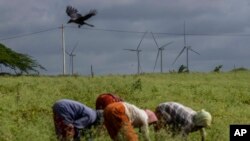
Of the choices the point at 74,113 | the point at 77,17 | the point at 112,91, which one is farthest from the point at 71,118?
the point at 77,17

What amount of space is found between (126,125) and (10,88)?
12495mm

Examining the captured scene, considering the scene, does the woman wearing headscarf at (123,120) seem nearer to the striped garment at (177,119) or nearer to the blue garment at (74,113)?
the blue garment at (74,113)

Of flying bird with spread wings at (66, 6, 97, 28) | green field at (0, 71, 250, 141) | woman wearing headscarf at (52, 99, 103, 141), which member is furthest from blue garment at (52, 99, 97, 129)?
flying bird with spread wings at (66, 6, 97, 28)

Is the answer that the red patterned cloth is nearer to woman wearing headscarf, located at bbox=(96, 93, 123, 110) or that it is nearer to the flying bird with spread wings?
woman wearing headscarf, located at bbox=(96, 93, 123, 110)

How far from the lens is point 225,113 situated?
19312mm

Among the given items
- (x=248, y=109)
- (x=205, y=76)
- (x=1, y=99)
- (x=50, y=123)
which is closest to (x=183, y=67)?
(x=205, y=76)

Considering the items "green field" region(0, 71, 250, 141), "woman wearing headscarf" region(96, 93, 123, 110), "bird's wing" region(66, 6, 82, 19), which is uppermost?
"bird's wing" region(66, 6, 82, 19)

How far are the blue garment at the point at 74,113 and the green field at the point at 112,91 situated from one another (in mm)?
409

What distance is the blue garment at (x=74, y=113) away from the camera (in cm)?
1136

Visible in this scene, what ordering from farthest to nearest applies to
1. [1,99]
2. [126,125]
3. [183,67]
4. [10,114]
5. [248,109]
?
[183,67]
[248,109]
[1,99]
[10,114]
[126,125]

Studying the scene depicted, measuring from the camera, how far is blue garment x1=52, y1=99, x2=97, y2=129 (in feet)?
37.3

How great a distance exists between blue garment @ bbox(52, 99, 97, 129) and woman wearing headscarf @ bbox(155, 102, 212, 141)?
1.13 meters

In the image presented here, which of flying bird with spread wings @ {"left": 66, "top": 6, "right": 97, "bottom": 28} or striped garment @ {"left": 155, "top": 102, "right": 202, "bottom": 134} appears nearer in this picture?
striped garment @ {"left": 155, "top": 102, "right": 202, "bottom": 134}

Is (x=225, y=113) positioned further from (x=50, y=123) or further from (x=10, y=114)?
(x=50, y=123)
